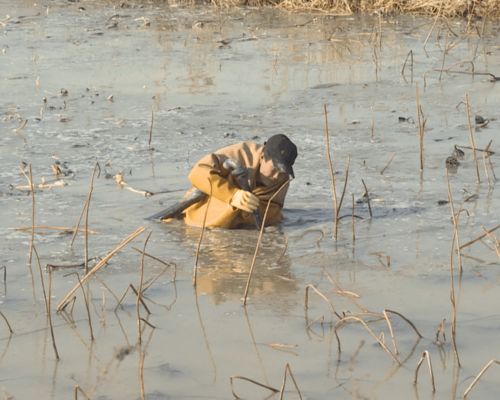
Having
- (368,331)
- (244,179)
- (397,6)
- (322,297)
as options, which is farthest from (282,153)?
(397,6)

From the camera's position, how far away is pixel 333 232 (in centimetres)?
773

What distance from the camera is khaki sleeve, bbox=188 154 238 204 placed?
24.9 feet

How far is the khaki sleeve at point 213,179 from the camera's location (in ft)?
24.9

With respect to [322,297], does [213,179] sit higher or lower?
higher

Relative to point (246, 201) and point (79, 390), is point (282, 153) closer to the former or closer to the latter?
point (246, 201)

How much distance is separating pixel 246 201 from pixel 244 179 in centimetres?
18

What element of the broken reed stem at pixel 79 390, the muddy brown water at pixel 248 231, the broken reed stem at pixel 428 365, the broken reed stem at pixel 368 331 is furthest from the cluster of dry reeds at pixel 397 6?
the broken reed stem at pixel 79 390

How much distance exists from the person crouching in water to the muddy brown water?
136 mm

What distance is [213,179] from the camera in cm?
760

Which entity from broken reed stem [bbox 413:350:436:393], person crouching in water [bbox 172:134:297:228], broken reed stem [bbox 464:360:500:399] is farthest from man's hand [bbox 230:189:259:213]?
broken reed stem [bbox 464:360:500:399]

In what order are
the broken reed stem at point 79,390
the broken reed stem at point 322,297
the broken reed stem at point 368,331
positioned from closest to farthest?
the broken reed stem at point 79,390
the broken reed stem at point 368,331
the broken reed stem at point 322,297

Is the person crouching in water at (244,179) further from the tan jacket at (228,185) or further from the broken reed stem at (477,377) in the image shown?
the broken reed stem at (477,377)

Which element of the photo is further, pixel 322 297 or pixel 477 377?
pixel 322 297

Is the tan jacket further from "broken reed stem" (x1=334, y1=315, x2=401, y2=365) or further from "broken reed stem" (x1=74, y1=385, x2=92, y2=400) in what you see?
"broken reed stem" (x1=74, y1=385, x2=92, y2=400)
